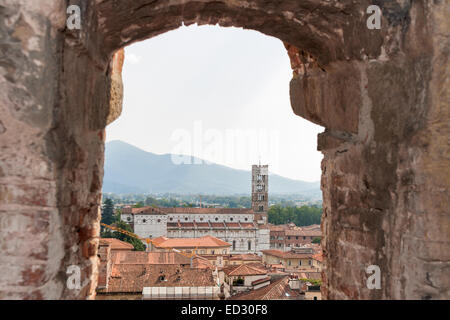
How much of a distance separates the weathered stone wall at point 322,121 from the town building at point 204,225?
61.5 m

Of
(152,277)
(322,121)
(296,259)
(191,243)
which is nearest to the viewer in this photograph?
(322,121)

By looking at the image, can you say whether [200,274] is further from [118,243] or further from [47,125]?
[47,125]

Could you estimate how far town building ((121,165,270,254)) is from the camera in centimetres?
6303

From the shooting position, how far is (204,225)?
65.8m

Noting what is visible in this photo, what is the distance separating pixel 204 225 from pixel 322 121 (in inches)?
2514

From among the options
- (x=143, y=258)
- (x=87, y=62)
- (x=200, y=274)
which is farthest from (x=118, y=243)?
(x=87, y=62)

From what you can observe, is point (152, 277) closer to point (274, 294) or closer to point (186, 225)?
point (274, 294)

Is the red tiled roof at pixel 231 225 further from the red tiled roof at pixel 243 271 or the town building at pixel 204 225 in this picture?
the red tiled roof at pixel 243 271

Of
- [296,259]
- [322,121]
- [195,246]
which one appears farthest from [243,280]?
[322,121]

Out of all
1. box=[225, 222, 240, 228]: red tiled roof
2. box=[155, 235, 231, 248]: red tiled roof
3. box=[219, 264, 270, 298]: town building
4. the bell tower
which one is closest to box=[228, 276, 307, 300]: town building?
box=[219, 264, 270, 298]: town building

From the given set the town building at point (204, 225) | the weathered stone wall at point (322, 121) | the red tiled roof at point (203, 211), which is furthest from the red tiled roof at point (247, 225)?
the weathered stone wall at point (322, 121)

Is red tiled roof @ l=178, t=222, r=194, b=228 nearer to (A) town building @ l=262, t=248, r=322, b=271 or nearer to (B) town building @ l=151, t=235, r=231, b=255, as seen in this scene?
(B) town building @ l=151, t=235, r=231, b=255

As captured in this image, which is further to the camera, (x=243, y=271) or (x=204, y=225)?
(x=204, y=225)

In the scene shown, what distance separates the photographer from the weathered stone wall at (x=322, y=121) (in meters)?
1.91
